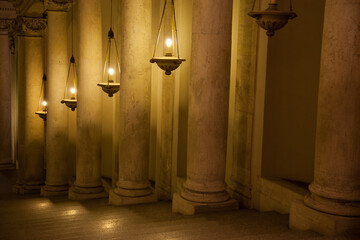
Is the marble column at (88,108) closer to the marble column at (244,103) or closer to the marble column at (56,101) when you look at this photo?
the marble column at (56,101)

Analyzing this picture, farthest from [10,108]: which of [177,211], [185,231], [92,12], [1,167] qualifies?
[185,231]

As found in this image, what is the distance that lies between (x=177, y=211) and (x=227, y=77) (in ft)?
9.20

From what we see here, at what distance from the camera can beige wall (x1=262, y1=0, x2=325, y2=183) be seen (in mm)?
9602

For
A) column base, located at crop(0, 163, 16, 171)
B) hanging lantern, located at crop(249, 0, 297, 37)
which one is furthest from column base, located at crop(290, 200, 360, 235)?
column base, located at crop(0, 163, 16, 171)

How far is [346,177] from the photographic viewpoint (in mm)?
6914

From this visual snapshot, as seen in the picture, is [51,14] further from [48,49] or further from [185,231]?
[185,231]

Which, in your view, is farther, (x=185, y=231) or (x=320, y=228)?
(x=185, y=231)

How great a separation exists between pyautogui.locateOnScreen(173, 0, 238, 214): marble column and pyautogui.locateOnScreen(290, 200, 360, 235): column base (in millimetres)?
1972

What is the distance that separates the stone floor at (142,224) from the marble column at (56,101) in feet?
13.7

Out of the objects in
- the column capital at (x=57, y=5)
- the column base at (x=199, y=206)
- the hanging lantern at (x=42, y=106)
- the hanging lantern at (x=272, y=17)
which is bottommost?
the column base at (x=199, y=206)

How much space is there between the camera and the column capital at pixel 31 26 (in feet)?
63.7

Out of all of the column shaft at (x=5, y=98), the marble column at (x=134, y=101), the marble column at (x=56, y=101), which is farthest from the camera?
the column shaft at (x=5, y=98)

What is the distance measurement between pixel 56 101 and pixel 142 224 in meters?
8.75

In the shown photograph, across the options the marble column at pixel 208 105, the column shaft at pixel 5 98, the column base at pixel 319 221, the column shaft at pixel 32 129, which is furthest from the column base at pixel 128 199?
the column shaft at pixel 5 98
